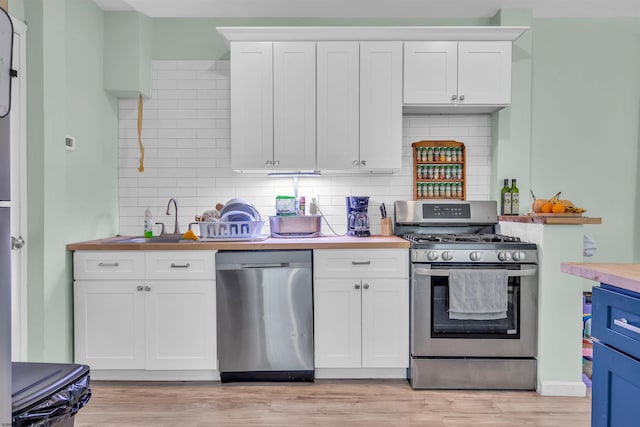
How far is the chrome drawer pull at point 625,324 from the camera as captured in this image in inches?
53.2

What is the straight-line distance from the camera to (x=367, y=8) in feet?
11.4

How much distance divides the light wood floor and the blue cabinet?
1056 mm

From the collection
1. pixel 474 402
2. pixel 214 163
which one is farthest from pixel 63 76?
pixel 474 402

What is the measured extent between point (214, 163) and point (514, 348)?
262 centimetres

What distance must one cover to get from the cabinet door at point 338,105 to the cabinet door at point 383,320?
0.95 m

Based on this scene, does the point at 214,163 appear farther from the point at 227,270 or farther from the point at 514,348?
the point at 514,348

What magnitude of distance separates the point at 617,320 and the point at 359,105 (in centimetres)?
231

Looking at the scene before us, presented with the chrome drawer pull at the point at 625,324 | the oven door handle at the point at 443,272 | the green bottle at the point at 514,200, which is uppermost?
the green bottle at the point at 514,200

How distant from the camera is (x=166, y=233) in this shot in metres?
3.63

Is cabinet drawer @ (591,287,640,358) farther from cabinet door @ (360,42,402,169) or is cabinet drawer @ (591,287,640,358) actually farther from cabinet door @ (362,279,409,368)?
cabinet door @ (360,42,402,169)

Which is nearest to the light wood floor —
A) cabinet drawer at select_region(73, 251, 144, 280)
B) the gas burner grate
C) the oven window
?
the oven window

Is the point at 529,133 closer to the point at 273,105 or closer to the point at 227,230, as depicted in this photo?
the point at 273,105

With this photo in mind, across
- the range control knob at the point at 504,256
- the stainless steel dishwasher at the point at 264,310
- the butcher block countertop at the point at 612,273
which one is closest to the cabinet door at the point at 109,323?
the stainless steel dishwasher at the point at 264,310

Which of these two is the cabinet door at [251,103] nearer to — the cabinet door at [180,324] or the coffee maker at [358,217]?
the coffee maker at [358,217]
